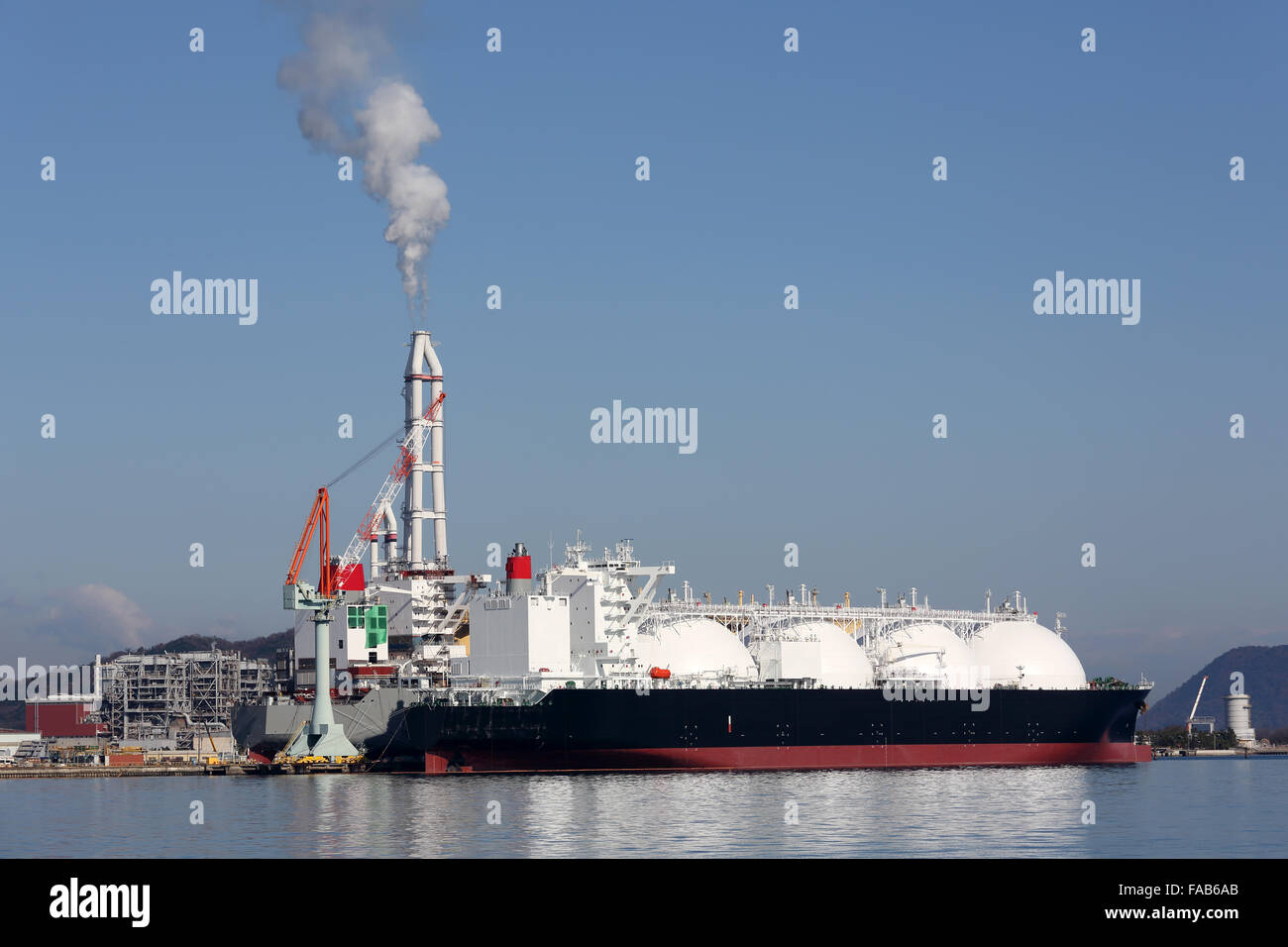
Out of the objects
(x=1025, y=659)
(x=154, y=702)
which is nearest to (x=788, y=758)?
(x=1025, y=659)

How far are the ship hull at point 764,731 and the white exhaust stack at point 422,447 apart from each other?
2061 centimetres

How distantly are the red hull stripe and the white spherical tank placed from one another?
549cm

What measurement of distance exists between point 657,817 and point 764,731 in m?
27.1

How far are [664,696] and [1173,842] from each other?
104ft

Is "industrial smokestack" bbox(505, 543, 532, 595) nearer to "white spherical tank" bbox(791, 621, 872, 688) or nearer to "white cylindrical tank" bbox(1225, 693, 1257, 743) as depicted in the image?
"white spherical tank" bbox(791, 621, 872, 688)

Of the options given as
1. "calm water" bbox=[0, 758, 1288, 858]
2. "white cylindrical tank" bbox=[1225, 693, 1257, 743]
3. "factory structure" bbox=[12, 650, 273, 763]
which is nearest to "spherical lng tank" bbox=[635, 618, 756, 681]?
"calm water" bbox=[0, 758, 1288, 858]

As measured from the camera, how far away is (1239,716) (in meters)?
164

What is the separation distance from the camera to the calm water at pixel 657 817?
39.2m

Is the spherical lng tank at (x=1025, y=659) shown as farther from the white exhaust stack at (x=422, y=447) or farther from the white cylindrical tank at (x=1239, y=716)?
the white cylindrical tank at (x=1239, y=716)

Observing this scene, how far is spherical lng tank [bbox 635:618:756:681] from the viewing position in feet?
251

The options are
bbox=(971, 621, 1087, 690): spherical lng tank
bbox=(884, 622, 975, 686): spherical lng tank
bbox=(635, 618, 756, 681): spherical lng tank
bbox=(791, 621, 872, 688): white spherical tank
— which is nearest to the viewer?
bbox=(635, 618, 756, 681): spherical lng tank

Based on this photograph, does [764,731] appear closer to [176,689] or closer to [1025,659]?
[1025,659]

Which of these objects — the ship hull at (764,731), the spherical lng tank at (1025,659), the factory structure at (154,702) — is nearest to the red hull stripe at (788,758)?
the ship hull at (764,731)

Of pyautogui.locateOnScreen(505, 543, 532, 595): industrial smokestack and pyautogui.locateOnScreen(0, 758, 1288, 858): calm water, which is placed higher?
pyautogui.locateOnScreen(505, 543, 532, 595): industrial smokestack
